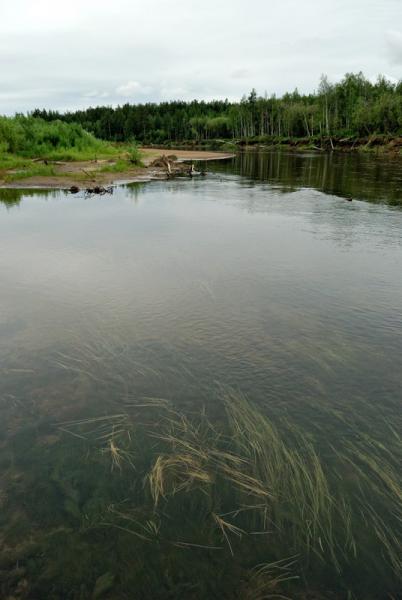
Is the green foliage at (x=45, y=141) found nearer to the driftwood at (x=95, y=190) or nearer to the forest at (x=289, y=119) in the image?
the driftwood at (x=95, y=190)

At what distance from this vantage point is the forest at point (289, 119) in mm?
103125

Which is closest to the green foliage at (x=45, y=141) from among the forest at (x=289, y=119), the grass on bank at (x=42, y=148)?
the grass on bank at (x=42, y=148)

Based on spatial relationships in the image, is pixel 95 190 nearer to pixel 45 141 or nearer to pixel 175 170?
pixel 175 170

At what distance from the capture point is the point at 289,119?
133 meters

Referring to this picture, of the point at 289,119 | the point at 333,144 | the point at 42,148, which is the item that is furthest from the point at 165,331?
the point at 289,119

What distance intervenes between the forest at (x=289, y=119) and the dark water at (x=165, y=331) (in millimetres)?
97302

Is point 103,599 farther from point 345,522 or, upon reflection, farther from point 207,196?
point 207,196

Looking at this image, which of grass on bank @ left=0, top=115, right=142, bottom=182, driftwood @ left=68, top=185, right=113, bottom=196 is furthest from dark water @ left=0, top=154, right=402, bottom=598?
grass on bank @ left=0, top=115, right=142, bottom=182

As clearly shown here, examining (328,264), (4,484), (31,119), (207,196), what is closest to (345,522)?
(4,484)

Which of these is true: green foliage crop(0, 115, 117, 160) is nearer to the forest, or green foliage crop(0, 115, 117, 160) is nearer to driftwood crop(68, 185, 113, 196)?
driftwood crop(68, 185, 113, 196)

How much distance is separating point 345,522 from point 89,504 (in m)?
3.01

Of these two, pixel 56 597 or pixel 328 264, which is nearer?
pixel 56 597

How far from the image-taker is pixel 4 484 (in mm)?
5086

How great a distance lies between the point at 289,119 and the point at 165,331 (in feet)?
463
